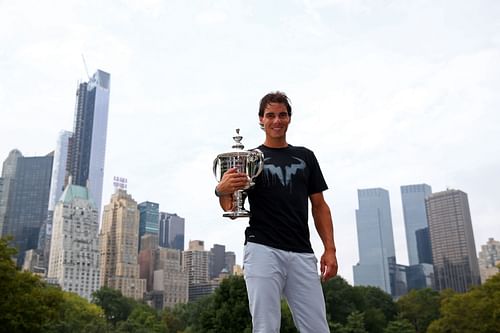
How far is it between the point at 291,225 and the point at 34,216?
598 ft

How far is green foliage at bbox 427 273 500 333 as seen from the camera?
1200 inches

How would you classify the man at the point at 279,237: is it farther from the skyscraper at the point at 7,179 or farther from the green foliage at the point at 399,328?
the skyscraper at the point at 7,179

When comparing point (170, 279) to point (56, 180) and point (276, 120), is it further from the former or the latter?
point (276, 120)

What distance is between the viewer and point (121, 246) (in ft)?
424

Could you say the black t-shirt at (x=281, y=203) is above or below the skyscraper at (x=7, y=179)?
below

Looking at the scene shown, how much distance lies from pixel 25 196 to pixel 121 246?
67.0 metres

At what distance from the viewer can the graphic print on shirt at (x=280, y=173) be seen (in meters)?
3.51

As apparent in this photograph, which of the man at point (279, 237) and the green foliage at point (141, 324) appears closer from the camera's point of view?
the man at point (279, 237)

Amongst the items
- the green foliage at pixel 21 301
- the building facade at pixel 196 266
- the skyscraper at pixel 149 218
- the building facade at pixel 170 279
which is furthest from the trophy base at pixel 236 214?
the skyscraper at pixel 149 218

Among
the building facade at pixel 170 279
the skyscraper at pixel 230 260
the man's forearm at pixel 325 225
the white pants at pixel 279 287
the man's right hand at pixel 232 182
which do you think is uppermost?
the skyscraper at pixel 230 260

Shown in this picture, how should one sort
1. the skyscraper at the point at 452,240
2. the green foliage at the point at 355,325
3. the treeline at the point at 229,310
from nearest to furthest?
the treeline at the point at 229,310 < the green foliage at the point at 355,325 < the skyscraper at the point at 452,240

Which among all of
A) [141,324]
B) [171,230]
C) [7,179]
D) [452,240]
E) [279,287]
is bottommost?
[141,324]

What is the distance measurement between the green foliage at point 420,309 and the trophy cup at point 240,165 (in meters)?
51.7

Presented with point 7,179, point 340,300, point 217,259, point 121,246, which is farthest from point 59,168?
point 340,300
